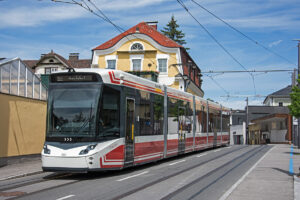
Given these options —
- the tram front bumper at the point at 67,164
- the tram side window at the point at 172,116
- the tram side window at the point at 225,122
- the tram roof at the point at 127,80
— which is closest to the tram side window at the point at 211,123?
the tram side window at the point at 225,122

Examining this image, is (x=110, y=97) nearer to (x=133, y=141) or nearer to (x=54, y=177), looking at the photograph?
(x=133, y=141)

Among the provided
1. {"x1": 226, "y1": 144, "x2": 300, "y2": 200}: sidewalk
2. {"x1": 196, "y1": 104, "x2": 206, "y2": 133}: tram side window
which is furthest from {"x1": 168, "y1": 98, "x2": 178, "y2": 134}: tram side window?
{"x1": 226, "y1": 144, "x2": 300, "y2": 200}: sidewalk

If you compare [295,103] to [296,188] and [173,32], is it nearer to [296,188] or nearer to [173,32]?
[296,188]

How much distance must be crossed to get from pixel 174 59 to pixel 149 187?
33.8 metres

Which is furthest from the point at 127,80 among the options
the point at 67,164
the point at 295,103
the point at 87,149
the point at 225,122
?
the point at 225,122

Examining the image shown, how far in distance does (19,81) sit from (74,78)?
6.66m

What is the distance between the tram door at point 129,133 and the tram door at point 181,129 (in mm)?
5999

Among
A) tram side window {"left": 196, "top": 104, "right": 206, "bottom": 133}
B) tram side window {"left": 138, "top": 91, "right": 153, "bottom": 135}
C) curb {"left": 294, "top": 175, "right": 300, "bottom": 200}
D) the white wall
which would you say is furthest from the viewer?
the white wall

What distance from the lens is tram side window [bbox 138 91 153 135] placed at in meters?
15.0

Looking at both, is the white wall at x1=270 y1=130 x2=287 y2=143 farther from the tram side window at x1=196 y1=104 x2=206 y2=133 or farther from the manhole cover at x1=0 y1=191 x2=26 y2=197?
the manhole cover at x1=0 y1=191 x2=26 y2=197

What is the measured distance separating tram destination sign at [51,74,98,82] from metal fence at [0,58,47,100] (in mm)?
5072

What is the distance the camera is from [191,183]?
11586 mm

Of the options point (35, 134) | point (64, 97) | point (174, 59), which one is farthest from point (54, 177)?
point (174, 59)

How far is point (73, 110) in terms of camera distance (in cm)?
1252
